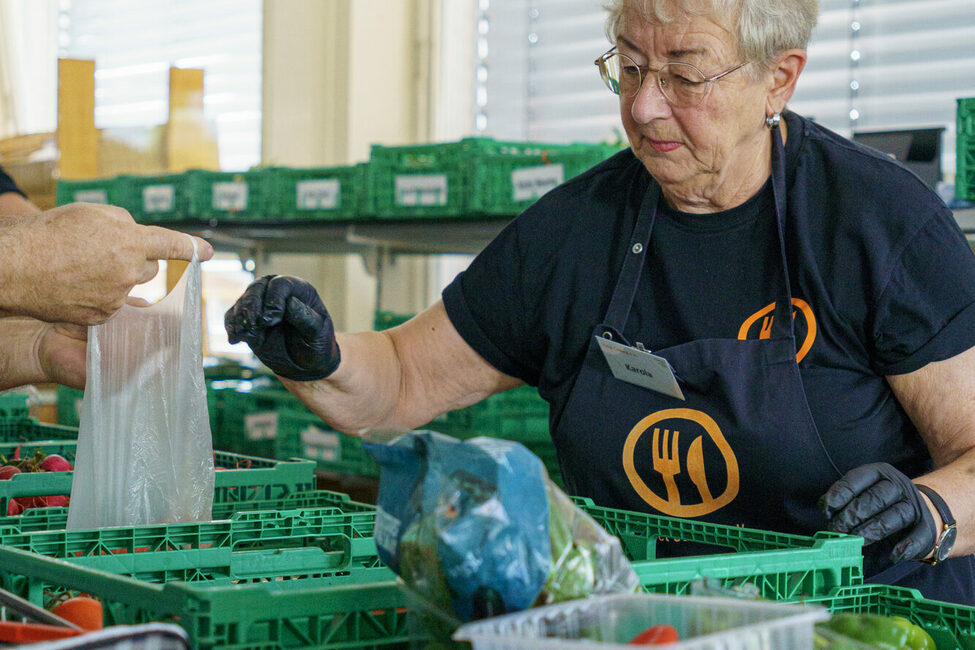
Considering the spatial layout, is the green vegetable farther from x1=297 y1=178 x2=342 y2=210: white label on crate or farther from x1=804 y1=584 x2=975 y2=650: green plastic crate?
x1=297 y1=178 x2=342 y2=210: white label on crate

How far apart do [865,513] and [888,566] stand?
303 mm

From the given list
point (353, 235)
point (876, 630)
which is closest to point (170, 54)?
point (353, 235)

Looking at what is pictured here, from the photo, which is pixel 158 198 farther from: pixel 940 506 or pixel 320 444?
pixel 940 506

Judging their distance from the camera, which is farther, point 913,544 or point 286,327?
point 286,327

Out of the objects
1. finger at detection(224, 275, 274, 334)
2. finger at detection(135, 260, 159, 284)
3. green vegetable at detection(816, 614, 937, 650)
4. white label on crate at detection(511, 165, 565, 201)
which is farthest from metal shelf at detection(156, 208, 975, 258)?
green vegetable at detection(816, 614, 937, 650)

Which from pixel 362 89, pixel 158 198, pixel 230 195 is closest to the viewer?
pixel 230 195

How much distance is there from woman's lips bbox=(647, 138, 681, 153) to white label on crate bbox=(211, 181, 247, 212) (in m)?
2.84

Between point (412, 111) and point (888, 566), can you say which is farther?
point (412, 111)

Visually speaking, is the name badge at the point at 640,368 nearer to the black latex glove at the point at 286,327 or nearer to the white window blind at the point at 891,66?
the black latex glove at the point at 286,327

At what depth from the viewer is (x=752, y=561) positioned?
111cm

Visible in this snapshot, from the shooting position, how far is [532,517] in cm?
83

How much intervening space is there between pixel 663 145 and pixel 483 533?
3.54 feet

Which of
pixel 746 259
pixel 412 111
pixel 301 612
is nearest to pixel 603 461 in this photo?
pixel 746 259

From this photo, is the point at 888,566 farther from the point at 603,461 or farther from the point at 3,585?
the point at 3,585
